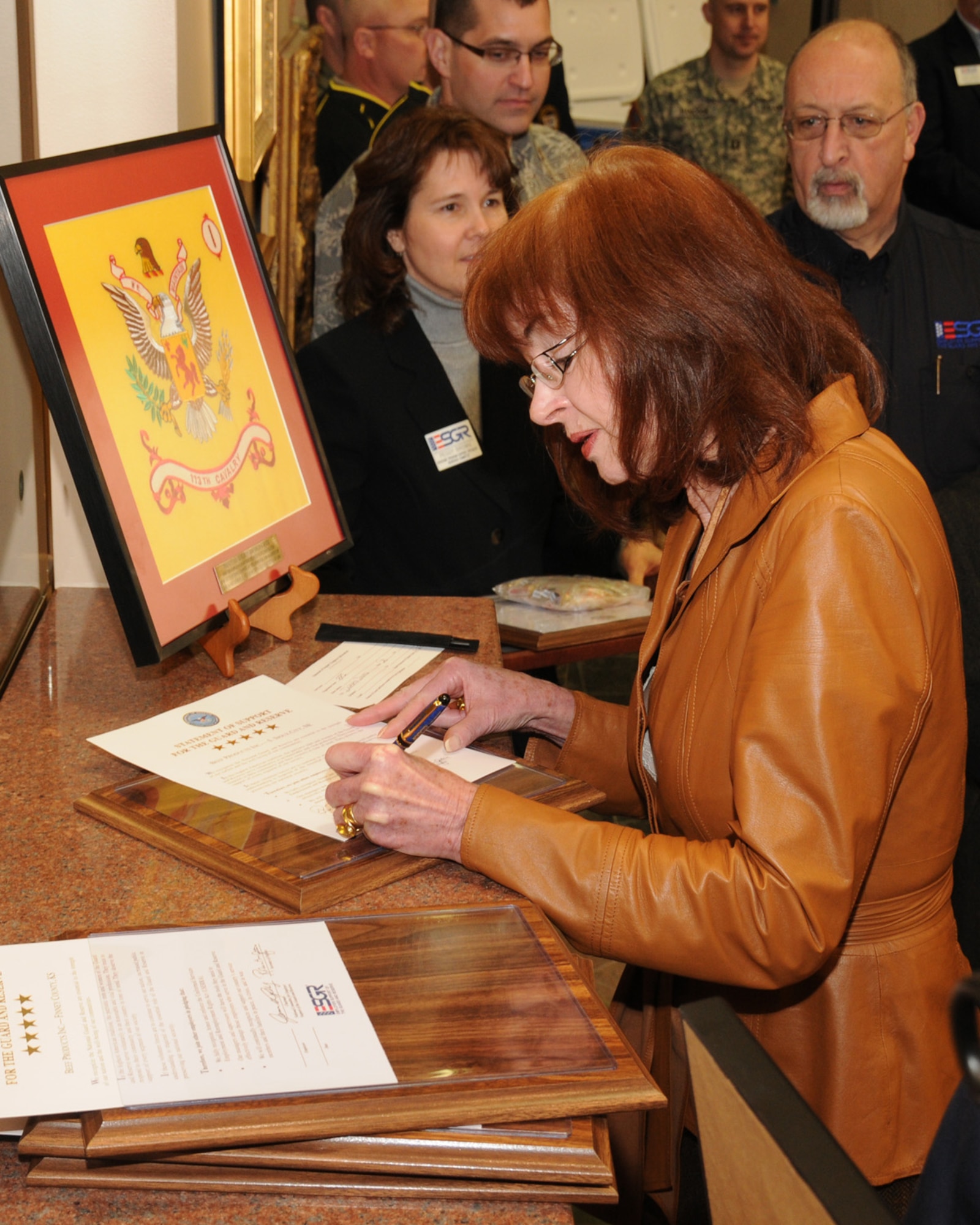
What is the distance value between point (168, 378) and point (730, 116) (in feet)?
12.6

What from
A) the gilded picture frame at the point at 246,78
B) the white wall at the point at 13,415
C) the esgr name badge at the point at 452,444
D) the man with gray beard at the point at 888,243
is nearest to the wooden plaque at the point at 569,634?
the esgr name badge at the point at 452,444

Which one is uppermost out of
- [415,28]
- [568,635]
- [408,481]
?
[415,28]

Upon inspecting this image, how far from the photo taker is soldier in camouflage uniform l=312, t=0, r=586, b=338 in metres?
3.84

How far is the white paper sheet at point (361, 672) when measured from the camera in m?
1.75

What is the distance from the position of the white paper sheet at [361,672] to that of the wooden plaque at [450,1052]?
642 mm

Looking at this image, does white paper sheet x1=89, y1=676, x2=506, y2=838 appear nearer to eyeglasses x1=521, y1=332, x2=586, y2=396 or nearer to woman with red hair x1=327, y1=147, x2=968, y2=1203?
woman with red hair x1=327, y1=147, x2=968, y2=1203

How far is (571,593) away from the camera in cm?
257

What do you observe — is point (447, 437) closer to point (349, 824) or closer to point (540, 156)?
point (540, 156)

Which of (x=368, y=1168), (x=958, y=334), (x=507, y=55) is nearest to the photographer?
(x=368, y=1168)

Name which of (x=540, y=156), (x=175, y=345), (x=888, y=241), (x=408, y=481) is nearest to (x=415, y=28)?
(x=540, y=156)

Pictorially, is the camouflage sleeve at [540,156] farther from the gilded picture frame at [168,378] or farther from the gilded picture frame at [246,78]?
the gilded picture frame at [168,378]

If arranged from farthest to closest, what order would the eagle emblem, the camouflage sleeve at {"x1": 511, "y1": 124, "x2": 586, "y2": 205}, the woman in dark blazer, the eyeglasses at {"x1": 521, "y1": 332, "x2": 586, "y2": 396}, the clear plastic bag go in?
the camouflage sleeve at {"x1": 511, "y1": 124, "x2": 586, "y2": 205} < the woman in dark blazer < the clear plastic bag < the eagle emblem < the eyeglasses at {"x1": 521, "y1": 332, "x2": 586, "y2": 396}

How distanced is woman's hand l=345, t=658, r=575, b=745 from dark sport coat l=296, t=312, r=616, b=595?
111 cm

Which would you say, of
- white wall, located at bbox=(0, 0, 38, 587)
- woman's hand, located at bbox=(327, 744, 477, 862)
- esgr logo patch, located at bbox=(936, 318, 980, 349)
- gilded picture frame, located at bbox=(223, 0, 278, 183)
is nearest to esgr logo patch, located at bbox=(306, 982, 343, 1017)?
woman's hand, located at bbox=(327, 744, 477, 862)
